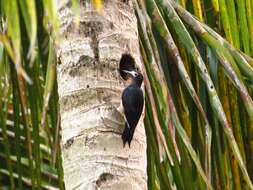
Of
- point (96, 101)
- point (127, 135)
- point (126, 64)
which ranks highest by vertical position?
point (126, 64)

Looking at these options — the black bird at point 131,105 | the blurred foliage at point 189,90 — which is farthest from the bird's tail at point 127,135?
the blurred foliage at point 189,90

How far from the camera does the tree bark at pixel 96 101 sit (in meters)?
2.23

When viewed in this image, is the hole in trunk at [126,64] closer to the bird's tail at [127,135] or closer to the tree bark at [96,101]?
the tree bark at [96,101]

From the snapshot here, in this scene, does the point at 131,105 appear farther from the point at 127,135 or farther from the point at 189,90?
the point at 189,90

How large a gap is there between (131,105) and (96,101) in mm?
123

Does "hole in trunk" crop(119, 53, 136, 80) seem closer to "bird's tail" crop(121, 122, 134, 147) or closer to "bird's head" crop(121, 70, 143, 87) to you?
"bird's head" crop(121, 70, 143, 87)

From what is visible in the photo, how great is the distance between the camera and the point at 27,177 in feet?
13.9

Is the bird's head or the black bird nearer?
the black bird

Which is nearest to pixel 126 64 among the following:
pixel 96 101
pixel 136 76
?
pixel 136 76

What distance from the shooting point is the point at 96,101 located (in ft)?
7.61

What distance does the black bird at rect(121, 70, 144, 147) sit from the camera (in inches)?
89.4

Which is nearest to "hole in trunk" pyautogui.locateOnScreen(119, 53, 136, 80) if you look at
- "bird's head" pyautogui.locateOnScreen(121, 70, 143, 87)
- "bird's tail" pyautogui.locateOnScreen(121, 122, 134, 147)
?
"bird's head" pyautogui.locateOnScreen(121, 70, 143, 87)

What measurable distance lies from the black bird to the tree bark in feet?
0.11

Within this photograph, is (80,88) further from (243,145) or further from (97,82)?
(243,145)
